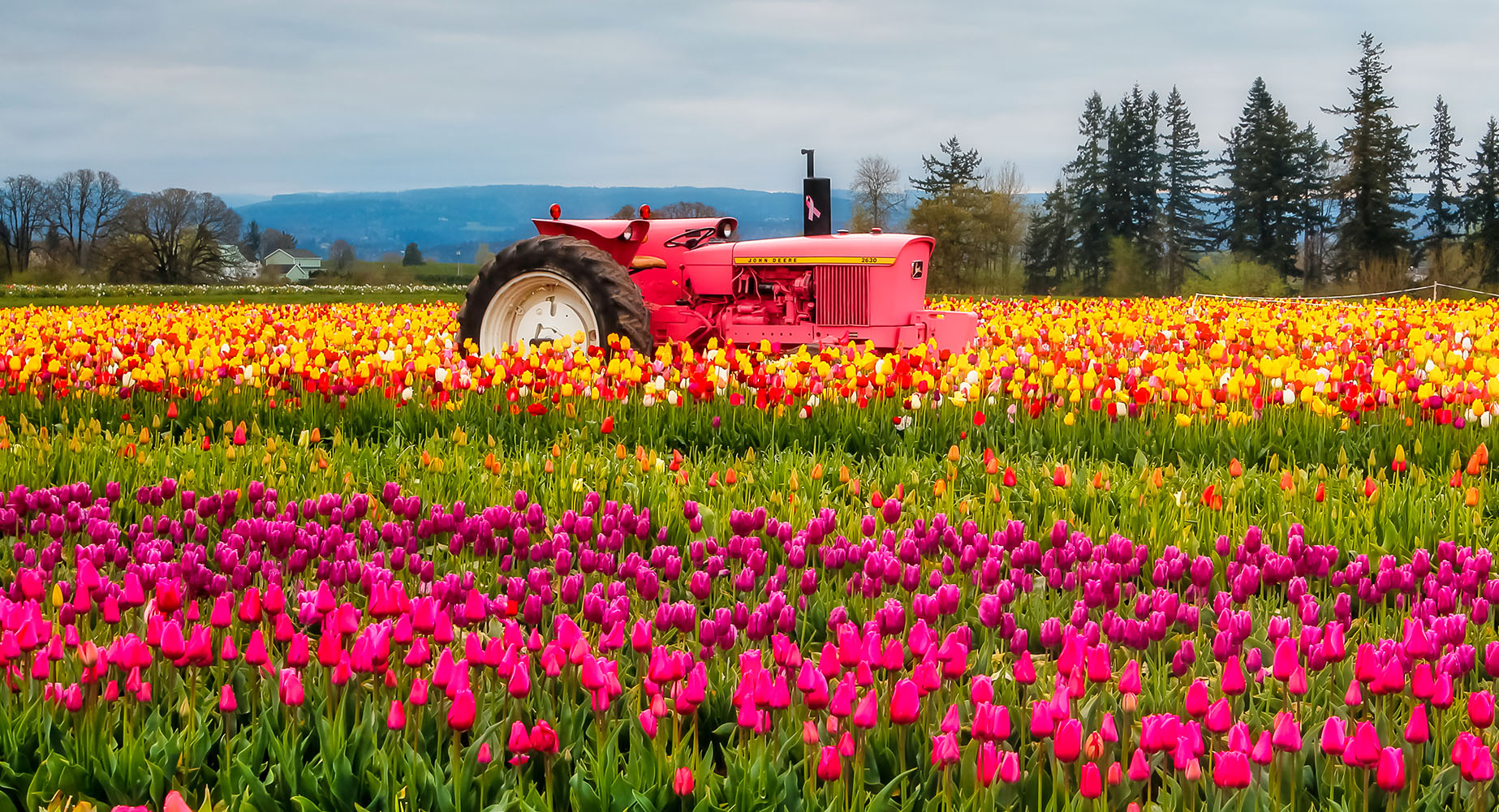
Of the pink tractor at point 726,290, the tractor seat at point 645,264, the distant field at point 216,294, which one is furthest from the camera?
the distant field at point 216,294

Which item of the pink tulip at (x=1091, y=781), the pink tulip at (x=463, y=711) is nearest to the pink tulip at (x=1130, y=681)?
the pink tulip at (x=1091, y=781)

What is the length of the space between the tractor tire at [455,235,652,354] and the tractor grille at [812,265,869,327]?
1465 millimetres

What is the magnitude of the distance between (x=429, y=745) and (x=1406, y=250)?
182ft

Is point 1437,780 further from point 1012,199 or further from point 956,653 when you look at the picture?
point 1012,199

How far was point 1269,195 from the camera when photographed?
57.3 m

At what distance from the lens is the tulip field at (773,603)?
2.40 m

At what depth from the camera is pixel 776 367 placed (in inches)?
320

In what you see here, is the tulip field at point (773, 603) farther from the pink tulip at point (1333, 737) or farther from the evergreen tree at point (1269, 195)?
the evergreen tree at point (1269, 195)

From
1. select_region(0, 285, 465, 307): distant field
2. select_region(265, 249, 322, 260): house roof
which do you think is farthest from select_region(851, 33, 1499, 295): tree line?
select_region(265, 249, 322, 260): house roof

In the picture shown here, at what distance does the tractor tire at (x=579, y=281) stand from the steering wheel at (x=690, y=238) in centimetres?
112

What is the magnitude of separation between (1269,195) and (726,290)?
5313 centimetres

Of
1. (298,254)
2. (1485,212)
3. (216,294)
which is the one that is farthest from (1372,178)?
(298,254)

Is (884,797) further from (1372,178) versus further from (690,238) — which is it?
(1372,178)

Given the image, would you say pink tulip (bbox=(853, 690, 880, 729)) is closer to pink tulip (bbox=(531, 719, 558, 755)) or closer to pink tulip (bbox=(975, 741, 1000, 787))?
pink tulip (bbox=(975, 741, 1000, 787))
